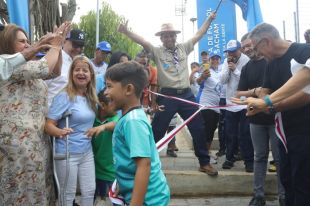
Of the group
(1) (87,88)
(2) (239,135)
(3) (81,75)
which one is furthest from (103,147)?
(2) (239,135)

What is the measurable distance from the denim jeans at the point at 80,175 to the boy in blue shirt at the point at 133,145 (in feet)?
4.60

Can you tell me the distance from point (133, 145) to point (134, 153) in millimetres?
44

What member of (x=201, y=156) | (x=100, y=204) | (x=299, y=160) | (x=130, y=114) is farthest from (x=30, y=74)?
(x=201, y=156)

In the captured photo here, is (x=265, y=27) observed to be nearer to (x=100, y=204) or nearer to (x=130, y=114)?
(x=130, y=114)

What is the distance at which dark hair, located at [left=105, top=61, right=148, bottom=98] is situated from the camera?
89.2 inches

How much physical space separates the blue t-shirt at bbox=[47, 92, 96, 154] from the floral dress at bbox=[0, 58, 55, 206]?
331 millimetres

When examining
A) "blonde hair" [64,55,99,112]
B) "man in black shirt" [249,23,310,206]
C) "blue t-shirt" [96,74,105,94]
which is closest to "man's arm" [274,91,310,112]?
"man in black shirt" [249,23,310,206]

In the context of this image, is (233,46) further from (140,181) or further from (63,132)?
(140,181)

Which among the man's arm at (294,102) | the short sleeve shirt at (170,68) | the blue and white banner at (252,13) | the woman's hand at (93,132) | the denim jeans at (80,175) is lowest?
the denim jeans at (80,175)

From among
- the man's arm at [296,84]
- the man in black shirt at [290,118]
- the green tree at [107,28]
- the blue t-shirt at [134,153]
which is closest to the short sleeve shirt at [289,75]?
the man in black shirt at [290,118]

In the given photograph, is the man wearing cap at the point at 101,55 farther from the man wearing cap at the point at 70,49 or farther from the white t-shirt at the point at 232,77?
the white t-shirt at the point at 232,77

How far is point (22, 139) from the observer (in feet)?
9.99

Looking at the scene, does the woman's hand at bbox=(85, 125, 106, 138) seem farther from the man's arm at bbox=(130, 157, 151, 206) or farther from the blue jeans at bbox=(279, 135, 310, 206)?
the blue jeans at bbox=(279, 135, 310, 206)

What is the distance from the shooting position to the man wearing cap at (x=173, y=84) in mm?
5195
